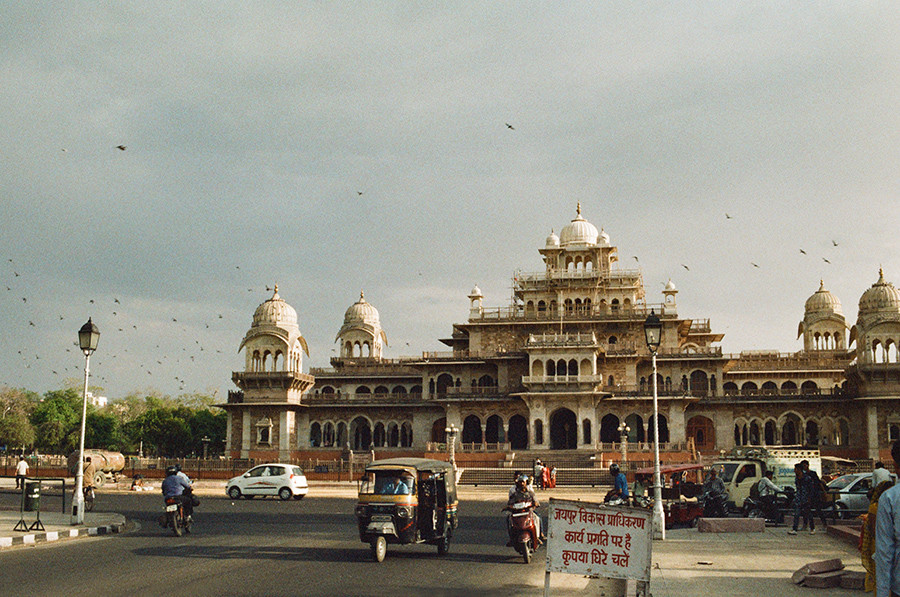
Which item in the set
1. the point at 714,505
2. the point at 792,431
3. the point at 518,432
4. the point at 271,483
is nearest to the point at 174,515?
the point at 714,505

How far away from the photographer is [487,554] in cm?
1788

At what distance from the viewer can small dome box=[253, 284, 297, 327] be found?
67.4 metres

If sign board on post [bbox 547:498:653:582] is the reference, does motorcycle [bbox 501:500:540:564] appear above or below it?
below

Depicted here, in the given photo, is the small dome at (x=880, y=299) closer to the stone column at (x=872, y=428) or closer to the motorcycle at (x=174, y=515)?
the stone column at (x=872, y=428)

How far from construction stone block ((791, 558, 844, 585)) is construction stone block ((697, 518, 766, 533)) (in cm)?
796

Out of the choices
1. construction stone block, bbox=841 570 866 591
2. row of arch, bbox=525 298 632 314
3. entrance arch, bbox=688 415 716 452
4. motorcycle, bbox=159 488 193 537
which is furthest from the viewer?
row of arch, bbox=525 298 632 314

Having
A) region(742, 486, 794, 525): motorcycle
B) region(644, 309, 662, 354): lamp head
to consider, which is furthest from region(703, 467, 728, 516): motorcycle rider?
region(644, 309, 662, 354): lamp head

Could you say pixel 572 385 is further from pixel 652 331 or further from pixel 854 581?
pixel 854 581

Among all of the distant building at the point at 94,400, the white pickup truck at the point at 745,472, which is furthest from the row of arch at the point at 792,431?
the distant building at the point at 94,400

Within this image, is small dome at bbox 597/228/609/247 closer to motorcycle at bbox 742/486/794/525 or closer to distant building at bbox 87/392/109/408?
motorcycle at bbox 742/486/794/525

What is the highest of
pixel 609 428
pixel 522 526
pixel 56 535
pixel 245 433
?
pixel 609 428

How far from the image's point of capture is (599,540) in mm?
10359

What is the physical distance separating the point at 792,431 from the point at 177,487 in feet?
166

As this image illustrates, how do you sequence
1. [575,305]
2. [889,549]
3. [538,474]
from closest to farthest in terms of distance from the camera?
[889,549] < [538,474] < [575,305]
